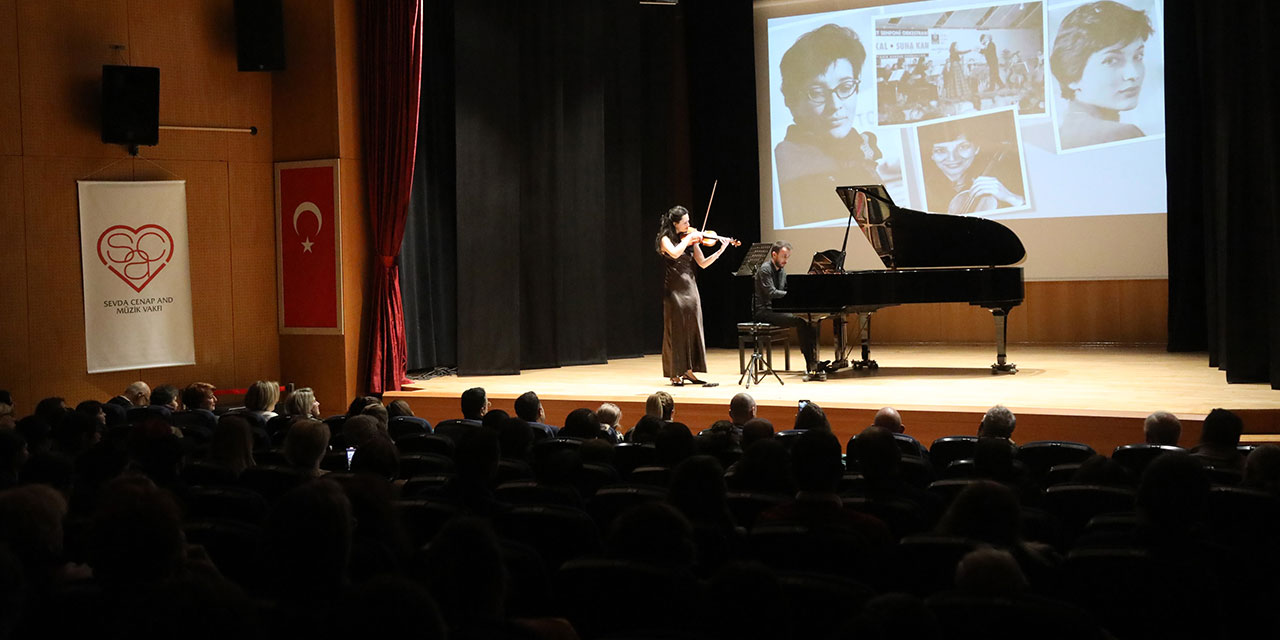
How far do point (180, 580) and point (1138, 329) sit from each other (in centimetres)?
1066

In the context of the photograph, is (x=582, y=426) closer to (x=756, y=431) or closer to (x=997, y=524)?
(x=756, y=431)

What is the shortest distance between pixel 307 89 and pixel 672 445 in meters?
5.96

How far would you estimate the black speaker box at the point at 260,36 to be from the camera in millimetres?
8539

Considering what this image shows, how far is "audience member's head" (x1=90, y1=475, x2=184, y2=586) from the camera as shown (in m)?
2.07

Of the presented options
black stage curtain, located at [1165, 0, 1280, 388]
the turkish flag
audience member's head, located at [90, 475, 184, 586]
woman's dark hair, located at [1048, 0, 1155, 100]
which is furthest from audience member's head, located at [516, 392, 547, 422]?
woman's dark hair, located at [1048, 0, 1155, 100]

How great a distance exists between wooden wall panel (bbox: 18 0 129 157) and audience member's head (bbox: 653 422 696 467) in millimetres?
5989

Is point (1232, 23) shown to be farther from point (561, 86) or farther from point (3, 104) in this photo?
point (3, 104)

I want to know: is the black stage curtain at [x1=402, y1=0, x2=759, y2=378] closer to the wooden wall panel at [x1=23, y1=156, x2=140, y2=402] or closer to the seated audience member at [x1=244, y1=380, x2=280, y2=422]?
the wooden wall panel at [x1=23, y1=156, x2=140, y2=402]

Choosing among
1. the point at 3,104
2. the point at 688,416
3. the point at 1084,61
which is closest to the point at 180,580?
the point at 688,416

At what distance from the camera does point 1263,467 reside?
347 cm

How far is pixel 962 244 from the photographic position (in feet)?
28.3

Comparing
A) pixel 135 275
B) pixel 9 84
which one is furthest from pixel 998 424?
pixel 9 84

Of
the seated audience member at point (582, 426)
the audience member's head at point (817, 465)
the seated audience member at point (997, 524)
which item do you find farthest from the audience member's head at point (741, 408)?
the seated audience member at point (997, 524)

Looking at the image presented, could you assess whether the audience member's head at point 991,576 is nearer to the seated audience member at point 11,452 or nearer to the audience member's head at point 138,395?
the seated audience member at point 11,452
